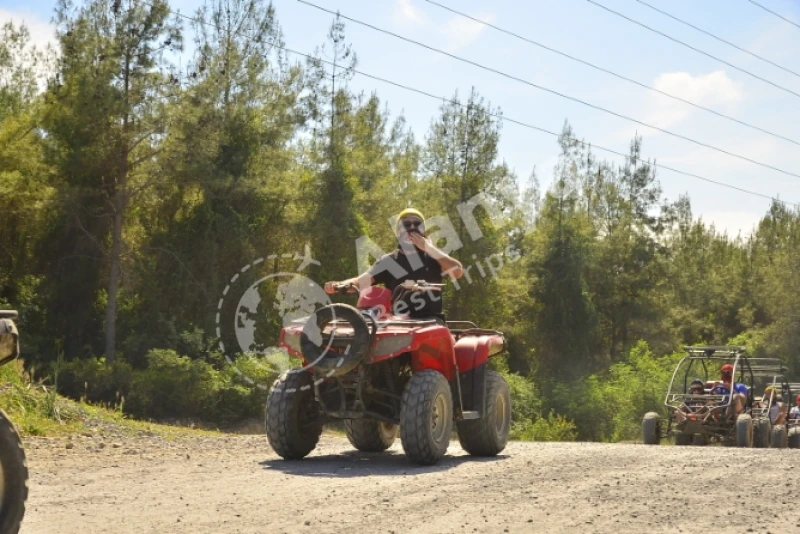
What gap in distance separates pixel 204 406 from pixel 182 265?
7.03 metres

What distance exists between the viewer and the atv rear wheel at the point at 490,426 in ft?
36.5

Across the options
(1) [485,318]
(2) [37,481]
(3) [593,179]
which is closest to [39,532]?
(2) [37,481]

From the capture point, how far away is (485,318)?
42438 mm

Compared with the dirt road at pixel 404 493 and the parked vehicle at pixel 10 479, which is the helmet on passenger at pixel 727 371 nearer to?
the dirt road at pixel 404 493

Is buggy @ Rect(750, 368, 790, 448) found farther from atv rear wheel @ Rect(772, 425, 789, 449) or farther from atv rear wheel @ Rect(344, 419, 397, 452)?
atv rear wheel @ Rect(344, 419, 397, 452)

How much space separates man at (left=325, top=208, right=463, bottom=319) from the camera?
10945 mm

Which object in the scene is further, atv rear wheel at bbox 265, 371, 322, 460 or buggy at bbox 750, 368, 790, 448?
buggy at bbox 750, 368, 790, 448

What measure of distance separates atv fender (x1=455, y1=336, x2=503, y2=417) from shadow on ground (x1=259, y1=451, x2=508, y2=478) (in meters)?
0.60

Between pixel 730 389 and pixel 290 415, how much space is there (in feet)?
42.6

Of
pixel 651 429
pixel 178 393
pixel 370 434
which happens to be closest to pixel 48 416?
pixel 370 434

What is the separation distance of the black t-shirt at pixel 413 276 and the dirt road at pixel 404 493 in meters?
1.63

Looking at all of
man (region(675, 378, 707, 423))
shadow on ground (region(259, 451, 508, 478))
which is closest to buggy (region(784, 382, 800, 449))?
man (region(675, 378, 707, 423))

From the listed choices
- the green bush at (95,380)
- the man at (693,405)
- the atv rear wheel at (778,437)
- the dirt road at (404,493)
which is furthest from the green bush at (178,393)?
the dirt road at (404,493)

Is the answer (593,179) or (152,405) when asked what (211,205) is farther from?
(593,179)
